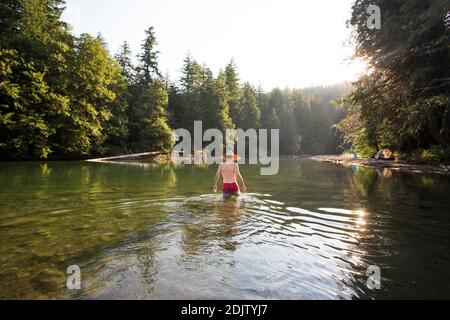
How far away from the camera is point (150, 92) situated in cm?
4878

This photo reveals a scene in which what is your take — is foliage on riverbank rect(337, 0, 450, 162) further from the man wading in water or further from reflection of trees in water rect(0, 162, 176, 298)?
reflection of trees in water rect(0, 162, 176, 298)

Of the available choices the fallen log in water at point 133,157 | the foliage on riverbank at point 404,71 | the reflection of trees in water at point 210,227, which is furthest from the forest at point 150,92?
the reflection of trees in water at point 210,227

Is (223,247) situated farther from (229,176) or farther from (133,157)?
(133,157)

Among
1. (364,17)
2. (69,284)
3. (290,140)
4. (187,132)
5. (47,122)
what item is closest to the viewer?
(69,284)

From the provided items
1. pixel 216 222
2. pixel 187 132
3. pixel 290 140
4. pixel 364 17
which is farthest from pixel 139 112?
pixel 290 140

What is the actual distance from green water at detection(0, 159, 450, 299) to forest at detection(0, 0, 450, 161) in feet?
38.7

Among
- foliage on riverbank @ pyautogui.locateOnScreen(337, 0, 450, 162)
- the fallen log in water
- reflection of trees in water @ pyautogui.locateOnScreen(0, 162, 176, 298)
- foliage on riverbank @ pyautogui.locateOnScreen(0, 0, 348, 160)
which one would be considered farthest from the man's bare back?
the fallen log in water

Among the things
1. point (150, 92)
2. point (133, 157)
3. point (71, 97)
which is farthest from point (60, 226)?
point (150, 92)

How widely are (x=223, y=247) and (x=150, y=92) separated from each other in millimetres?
45822

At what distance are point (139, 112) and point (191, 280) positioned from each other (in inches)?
1829

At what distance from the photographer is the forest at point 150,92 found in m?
19.4

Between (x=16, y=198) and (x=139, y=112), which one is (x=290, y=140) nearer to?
(x=139, y=112)

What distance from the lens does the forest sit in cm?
1942

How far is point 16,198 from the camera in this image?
35.6ft
